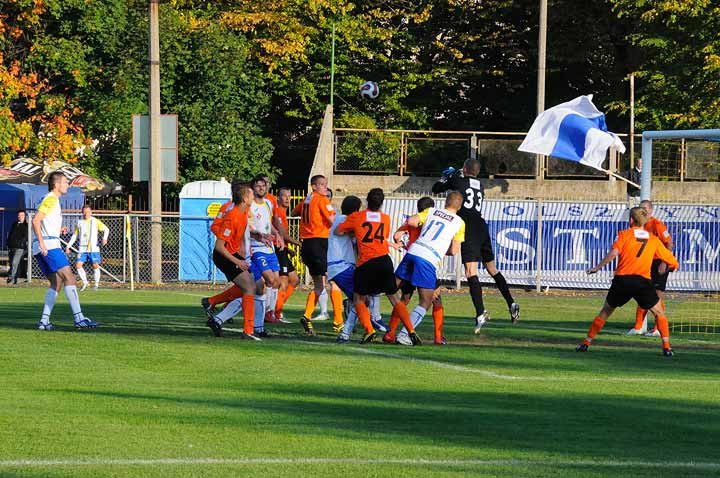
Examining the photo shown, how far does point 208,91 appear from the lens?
41219 millimetres

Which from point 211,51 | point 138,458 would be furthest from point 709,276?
point 138,458

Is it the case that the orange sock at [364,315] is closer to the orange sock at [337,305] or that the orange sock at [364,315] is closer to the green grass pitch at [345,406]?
the green grass pitch at [345,406]

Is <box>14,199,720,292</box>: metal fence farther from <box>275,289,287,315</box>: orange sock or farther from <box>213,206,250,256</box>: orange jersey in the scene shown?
<box>213,206,250,256</box>: orange jersey

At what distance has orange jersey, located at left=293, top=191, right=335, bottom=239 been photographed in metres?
17.4

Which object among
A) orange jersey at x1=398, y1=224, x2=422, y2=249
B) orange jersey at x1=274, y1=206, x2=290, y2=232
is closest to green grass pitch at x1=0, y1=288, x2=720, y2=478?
orange jersey at x1=398, y1=224, x2=422, y2=249

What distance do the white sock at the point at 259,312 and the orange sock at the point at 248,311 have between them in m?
0.42

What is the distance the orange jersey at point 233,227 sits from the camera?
15227 millimetres

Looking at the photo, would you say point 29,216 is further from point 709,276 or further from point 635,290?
point 635,290

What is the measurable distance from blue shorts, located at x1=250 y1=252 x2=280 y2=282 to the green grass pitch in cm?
82

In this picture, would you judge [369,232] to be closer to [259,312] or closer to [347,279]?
[347,279]

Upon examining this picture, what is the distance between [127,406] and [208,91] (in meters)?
31.7

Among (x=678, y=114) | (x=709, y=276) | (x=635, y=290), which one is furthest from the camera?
(x=678, y=114)

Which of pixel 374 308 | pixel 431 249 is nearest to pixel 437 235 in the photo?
pixel 431 249

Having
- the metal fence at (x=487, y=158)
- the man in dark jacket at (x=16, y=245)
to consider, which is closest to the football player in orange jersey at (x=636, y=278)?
the man in dark jacket at (x=16, y=245)
